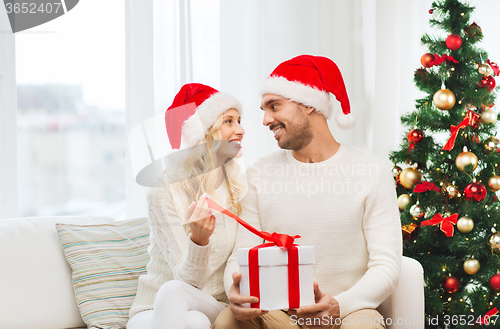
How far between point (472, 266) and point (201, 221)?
122cm

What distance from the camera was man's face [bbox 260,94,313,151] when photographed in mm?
1391

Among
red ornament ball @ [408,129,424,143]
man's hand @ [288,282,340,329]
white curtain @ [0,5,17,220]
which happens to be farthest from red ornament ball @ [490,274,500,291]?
white curtain @ [0,5,17,220]

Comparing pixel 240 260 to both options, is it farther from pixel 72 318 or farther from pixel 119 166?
pixel 119 166

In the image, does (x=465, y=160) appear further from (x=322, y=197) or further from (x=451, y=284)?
(x=322, y=197)

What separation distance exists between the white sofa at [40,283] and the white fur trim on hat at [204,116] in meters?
0.69

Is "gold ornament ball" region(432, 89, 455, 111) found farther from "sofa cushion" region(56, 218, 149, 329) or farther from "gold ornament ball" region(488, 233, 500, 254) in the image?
"sofa cushion" region(56, 218, 149, 329)

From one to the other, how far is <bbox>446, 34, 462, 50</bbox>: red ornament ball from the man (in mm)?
664

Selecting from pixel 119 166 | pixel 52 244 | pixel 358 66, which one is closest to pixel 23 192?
pixel 119 166

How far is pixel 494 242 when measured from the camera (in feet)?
5.89

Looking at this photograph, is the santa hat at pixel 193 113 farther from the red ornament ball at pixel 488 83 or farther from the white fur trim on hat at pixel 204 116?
the red ornament ball at pixel 488 83

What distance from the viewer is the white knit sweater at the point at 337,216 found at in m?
1.33

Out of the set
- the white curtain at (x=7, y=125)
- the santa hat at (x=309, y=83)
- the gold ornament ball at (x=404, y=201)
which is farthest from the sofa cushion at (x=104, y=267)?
the gold ornament ball at (x=404, y=201)

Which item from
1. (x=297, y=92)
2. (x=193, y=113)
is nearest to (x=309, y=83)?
(x=297, y=92)

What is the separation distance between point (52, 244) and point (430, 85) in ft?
5.04
